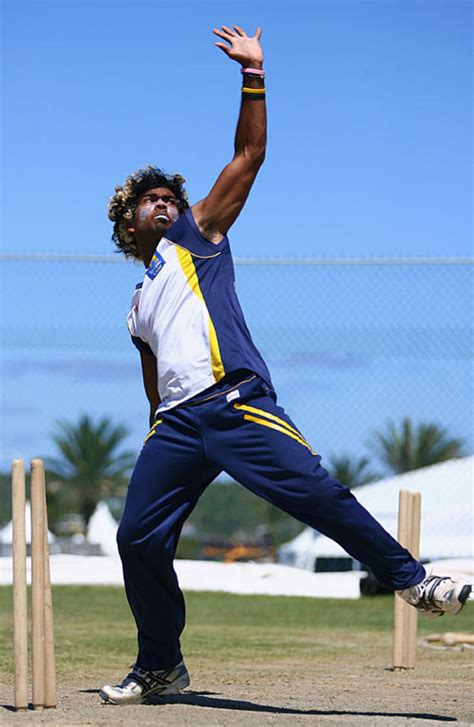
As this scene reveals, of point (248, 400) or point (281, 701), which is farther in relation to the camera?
point (281, 701)

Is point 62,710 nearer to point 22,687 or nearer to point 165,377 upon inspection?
point 22,687

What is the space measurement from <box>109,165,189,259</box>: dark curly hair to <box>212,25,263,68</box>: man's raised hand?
2.41 feet

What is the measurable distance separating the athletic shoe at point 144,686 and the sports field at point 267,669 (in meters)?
0.06

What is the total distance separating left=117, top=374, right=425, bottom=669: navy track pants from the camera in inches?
198

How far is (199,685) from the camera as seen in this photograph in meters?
6.44

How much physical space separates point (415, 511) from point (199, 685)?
162 cm

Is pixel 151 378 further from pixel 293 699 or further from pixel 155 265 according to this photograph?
pixel 293 699

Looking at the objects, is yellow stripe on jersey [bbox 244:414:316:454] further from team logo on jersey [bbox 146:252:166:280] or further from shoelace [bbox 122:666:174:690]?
shoelace [bbox 122:666:174:690]

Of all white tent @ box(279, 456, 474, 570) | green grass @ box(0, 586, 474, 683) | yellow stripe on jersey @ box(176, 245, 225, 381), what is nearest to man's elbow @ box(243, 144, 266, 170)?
yellow stripe on jersey @ box(176, 245, 225, 381)

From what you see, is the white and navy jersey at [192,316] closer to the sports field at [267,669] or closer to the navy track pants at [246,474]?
the navy track pants at [246,474]

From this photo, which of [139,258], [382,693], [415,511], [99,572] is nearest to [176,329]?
[139,258]

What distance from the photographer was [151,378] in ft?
18.4

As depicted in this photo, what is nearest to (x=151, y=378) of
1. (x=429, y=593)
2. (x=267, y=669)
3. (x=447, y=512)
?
(x=429, y=593)

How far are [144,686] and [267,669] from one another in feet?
7.09
